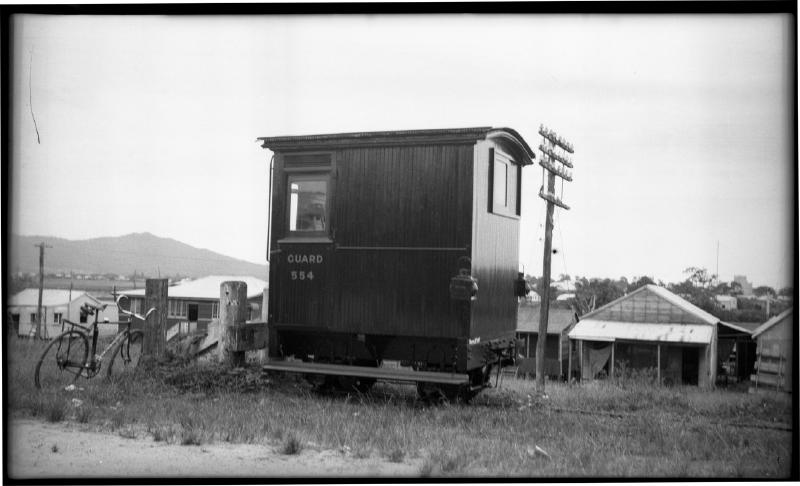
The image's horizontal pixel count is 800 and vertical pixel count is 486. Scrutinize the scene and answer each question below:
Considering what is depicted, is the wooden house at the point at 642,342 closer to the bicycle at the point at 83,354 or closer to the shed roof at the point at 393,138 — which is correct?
the shed roof at the point at 393,138

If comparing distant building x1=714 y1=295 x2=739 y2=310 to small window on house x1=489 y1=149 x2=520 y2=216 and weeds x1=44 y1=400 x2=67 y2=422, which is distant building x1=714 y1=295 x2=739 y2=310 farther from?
weeds x1=44 y1=400 x2=67 y2=422

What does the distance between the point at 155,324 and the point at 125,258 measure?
1.47 meters

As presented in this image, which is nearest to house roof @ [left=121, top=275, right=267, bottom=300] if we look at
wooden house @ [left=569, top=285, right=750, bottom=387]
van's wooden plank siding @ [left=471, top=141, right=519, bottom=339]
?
van's wooden plank siding @ [left=471, top=141, right=519, bottom=339]

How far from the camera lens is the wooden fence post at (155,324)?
28.6 ft

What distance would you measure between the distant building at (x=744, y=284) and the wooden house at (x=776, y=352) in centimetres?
33

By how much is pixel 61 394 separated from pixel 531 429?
4949 millimetres

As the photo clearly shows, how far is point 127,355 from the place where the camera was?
28.1 ft

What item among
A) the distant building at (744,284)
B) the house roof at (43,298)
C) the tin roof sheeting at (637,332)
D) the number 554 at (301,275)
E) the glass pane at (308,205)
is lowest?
the tin roof sheeting at (637,332)

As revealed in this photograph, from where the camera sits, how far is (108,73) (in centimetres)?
706

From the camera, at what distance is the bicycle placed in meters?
7.70

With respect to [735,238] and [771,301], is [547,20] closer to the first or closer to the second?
[735,238]

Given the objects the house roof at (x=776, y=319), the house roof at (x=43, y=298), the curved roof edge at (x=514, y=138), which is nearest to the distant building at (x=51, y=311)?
the house roof at (x=43, y=298)

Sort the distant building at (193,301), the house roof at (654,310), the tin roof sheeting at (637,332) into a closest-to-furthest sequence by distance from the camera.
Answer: the distant building at (193,301) < the house roof at (654,310) < the tin roof sheeting at (637,332)

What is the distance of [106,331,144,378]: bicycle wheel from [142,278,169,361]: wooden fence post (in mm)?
85
